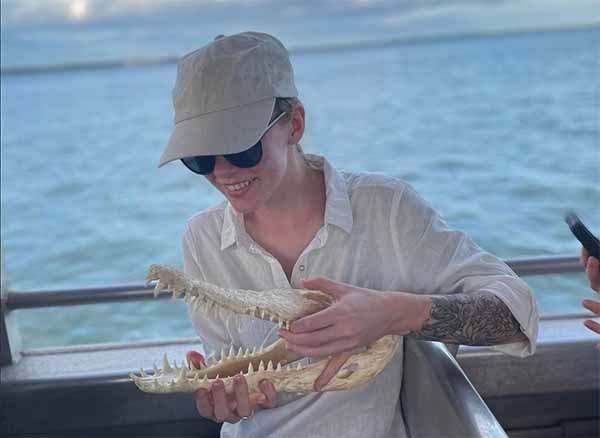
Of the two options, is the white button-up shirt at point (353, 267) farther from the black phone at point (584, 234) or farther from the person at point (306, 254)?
the black phone at point (584, 234)

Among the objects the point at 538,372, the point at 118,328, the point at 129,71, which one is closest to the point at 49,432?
the point at 538,372

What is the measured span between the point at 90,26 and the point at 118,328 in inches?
162

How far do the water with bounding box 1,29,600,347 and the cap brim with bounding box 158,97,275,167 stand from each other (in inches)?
38.8

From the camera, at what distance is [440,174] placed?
14422 mm

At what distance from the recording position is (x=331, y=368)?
1.36 metres

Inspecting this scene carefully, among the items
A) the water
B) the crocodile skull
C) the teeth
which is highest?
the teeth

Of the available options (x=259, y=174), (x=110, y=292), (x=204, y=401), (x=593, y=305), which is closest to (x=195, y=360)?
(x=204, y=401)

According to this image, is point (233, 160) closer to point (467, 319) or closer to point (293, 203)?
point (293, 203)

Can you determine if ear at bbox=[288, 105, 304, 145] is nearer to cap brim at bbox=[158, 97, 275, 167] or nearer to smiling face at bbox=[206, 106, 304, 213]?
smiling face at bbox=[206, 106, 304, 213]

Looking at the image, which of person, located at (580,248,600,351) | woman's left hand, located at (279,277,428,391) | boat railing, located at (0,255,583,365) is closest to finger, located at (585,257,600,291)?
person, located at (580,248,600,351)

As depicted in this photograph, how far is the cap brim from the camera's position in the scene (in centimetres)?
133

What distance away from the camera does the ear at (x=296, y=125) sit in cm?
149

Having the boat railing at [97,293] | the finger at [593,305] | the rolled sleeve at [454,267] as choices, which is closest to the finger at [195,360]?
the rolled sleeve at [454,267]

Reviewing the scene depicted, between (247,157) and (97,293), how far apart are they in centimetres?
92
